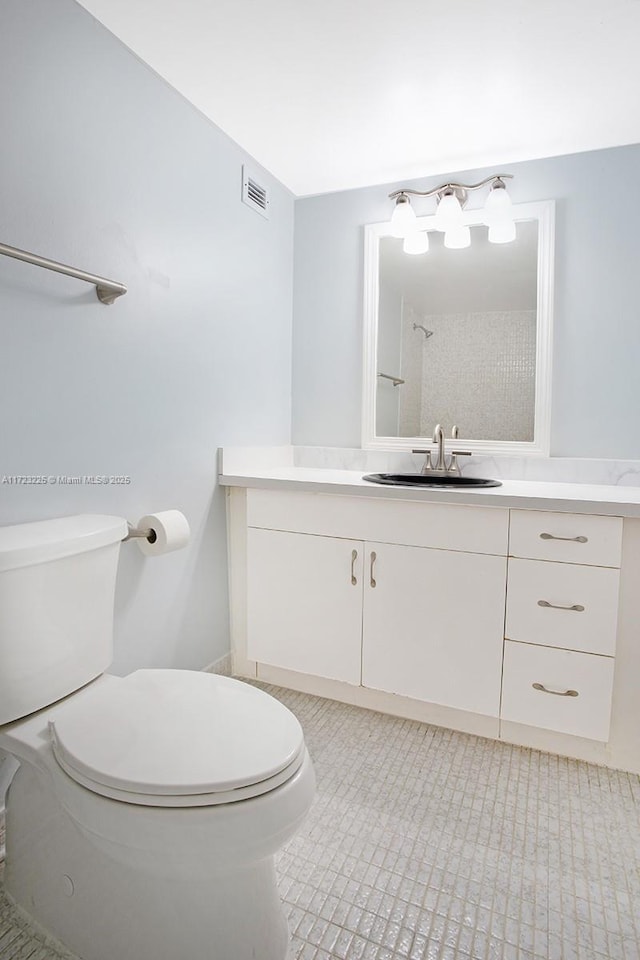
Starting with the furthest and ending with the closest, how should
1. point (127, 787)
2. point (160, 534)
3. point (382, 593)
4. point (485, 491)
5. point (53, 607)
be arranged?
point (382, 593), point (485, 491), point (160, 534), point (53, 607), point (127, 787)

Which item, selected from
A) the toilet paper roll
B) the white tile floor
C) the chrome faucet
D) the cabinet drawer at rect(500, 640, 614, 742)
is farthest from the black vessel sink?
the white tile floor

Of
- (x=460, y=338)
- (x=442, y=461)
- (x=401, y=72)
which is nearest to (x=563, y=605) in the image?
(x=442, y=461)

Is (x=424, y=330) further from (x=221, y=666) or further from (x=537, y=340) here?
(x=221, y=666)

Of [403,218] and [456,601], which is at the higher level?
[403,218]

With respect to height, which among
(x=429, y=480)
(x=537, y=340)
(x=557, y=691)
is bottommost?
(x=557, y=691)

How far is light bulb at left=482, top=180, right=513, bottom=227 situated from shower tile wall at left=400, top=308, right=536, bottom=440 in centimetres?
35

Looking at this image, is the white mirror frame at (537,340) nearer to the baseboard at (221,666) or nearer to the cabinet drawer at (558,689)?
the cabinet drawer at (558,689)

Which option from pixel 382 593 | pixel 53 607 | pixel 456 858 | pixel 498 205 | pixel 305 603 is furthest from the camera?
pixel 498 205

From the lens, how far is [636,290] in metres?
1.91

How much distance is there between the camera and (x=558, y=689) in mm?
1569

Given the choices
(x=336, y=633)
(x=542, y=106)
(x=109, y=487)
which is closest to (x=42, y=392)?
(x=109, y=487)

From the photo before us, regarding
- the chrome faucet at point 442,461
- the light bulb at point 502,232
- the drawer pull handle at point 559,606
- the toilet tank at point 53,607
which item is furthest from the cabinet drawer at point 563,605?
the light bulb at point 502,232

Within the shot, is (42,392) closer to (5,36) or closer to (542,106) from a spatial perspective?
(5,36)

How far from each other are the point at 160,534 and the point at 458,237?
1636mm
